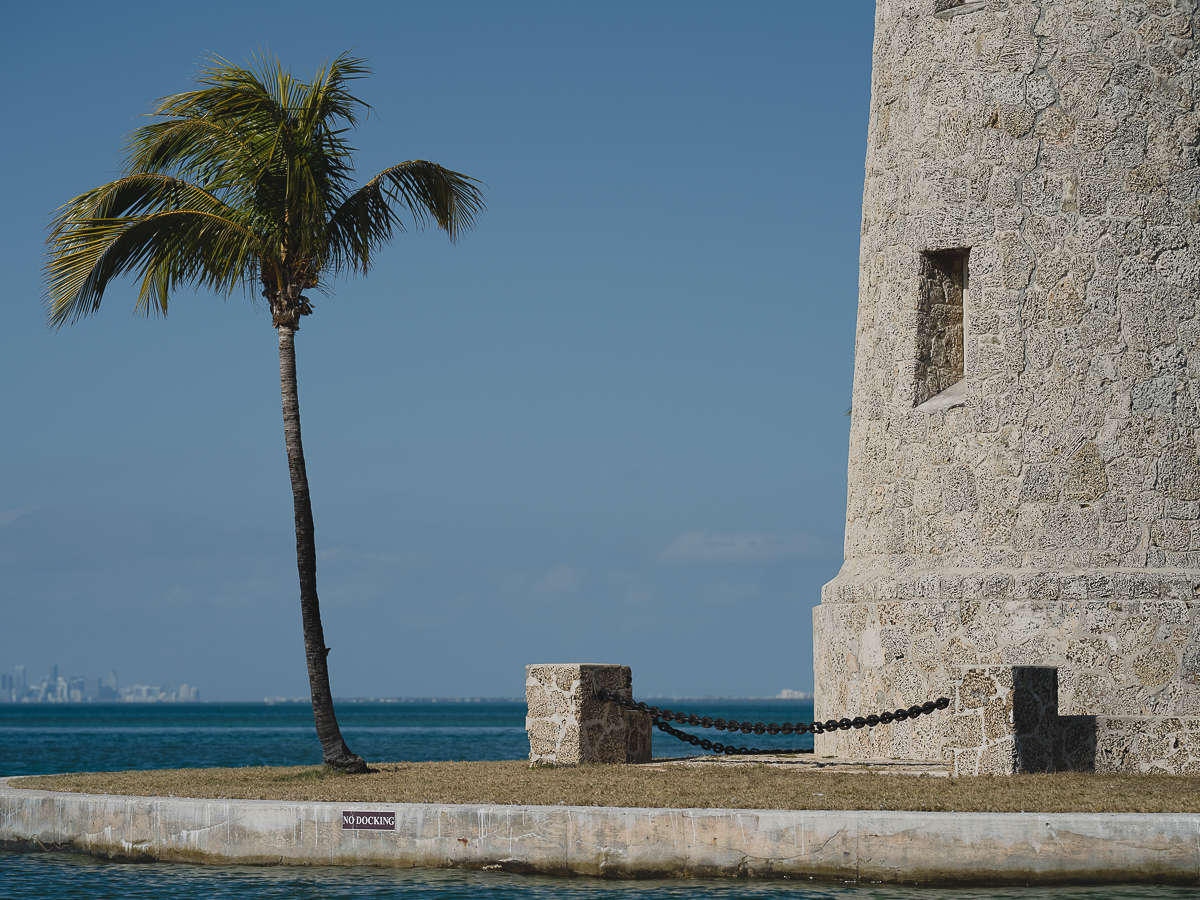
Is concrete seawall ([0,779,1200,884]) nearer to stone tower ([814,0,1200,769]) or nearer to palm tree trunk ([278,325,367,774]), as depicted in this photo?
palm tree trunk ([278,325,367,774])

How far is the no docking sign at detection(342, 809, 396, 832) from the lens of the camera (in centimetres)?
1060

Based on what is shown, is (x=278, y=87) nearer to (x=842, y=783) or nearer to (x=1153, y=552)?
(x=842, y=783)

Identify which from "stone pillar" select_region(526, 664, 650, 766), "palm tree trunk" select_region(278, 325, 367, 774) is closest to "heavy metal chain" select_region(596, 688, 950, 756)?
"stone pillar" select_region(526, 664, 650, 766)

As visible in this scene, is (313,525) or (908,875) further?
(313,525)

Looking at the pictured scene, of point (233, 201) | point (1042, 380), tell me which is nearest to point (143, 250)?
point (233, 201)

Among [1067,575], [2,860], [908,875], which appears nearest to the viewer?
[908,875]

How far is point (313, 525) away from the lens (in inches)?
582

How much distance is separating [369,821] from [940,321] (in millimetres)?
8783

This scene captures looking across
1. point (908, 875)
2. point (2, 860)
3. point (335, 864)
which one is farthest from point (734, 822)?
point (2, 860)

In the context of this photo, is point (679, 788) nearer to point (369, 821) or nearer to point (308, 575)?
→ point (369, 821)

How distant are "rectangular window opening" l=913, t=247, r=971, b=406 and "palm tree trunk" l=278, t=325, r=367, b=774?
687 centimetres

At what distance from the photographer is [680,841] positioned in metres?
9.97

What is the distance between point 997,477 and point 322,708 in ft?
25.1

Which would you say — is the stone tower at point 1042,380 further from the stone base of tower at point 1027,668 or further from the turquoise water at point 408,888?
the turquoise water at point 408,888
